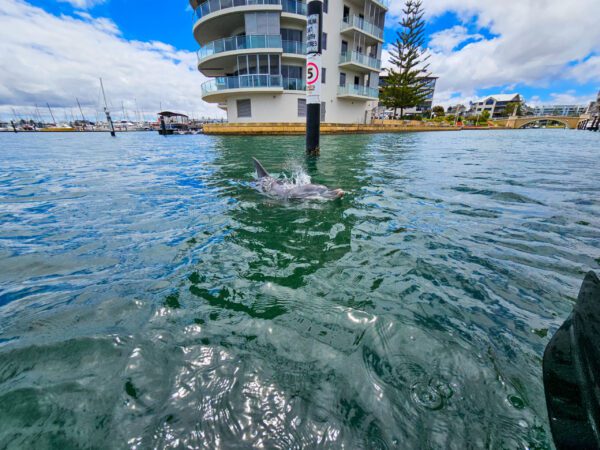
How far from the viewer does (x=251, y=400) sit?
4.21 feet

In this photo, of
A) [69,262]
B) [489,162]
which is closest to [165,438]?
[69,262]

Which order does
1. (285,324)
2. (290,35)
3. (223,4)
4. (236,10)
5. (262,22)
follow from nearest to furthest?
(285,324), (236,10), (262,22), (223,4), (290,35)

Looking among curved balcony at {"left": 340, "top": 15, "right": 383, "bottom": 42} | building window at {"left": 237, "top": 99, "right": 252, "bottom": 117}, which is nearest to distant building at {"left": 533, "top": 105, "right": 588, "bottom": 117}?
curved balcony at {"left": 340, "top": 15, "right": 383, "bottom": 42}

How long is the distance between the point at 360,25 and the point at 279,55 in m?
11.0

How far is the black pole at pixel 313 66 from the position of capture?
8.55 meters

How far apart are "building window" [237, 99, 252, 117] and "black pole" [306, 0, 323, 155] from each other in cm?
1631

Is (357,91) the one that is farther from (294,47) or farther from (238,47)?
(238,47)

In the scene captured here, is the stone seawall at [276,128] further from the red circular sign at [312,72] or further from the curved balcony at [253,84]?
the red circular sign at [312,72]

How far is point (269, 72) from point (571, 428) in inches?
1007

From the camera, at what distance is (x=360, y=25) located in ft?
88.8

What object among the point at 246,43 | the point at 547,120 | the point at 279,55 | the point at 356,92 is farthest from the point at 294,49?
the point at 547,120

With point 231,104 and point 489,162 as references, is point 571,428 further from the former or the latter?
point 231,104

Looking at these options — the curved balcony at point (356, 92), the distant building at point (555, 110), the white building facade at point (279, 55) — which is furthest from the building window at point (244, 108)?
the distant building at point (555, 110)

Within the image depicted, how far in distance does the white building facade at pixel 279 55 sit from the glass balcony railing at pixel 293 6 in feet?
0.06
